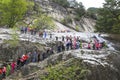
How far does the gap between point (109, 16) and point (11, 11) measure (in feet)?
80.9

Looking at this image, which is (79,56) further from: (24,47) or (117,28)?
(117,28)

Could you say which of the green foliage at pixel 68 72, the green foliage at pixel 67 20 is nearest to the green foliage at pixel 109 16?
the green foliage at pixel 67 20

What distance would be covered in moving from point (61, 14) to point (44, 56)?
7119cm

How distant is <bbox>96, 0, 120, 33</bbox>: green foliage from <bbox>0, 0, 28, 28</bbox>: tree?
20678mm

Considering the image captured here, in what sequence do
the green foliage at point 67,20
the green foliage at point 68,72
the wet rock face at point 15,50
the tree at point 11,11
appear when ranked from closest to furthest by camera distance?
the green foliage at point 68,72 → the wet rock face at point 15,50 → the tree at point 11,11 → the green foliage at point 67,20

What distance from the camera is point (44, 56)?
33438mm

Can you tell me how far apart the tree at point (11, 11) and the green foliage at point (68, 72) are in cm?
4266

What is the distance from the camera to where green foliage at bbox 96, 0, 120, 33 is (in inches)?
2814

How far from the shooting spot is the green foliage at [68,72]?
77.8 feet

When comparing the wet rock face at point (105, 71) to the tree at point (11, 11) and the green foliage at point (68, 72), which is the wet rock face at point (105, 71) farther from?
the tree at point (11, 11)

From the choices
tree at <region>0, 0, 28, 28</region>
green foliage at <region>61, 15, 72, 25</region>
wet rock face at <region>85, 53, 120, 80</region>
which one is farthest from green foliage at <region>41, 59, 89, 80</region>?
green foliage at <region>61, 15, 72, 25</region>

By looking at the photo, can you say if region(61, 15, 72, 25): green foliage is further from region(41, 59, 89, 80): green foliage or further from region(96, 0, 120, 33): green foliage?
region(41, 59, 89, 80): green foliage

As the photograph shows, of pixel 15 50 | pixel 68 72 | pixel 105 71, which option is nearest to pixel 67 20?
pixel 15 50

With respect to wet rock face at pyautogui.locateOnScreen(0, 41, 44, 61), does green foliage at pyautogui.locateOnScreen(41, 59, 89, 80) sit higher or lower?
higher
